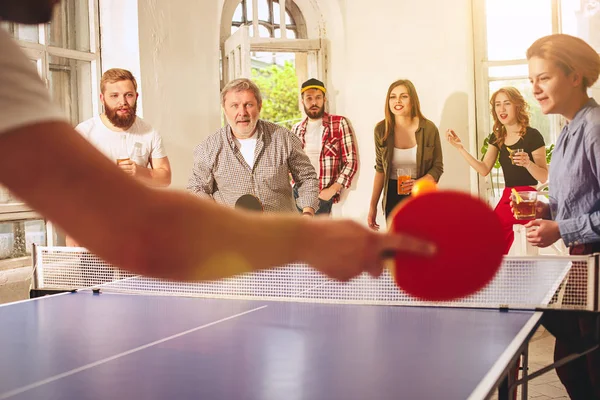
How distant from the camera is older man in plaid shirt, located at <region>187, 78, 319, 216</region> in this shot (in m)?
4.73

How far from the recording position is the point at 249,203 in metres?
4.33

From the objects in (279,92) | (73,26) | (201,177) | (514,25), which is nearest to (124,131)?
(201,177)

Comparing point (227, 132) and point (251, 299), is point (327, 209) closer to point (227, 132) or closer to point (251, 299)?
point (227, 132)

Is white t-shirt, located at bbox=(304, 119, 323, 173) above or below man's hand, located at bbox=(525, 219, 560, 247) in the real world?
above

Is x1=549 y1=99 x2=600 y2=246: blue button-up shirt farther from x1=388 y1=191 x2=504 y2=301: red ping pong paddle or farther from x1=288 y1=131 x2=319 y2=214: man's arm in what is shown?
x1=288 y1=131 x2=319 y2=214: man's arm

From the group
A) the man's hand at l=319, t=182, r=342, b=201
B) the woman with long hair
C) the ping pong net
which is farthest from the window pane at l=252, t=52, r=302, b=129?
the ping pong net

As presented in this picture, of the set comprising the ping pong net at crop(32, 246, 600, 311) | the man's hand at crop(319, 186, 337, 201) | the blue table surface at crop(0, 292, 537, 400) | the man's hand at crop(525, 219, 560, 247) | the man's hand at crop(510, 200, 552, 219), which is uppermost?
the man's hand at crop(319, 186, 337, 201)

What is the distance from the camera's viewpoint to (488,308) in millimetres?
2582

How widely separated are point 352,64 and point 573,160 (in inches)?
201

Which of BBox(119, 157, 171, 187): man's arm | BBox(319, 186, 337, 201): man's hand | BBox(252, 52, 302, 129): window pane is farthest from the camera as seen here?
BBox(252, 52, 302, 129): window pane

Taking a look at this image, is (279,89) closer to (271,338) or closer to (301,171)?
(301,171)

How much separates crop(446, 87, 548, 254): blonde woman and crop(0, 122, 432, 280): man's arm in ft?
15.1

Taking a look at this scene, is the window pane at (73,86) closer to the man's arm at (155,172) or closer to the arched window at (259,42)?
the man's arm at (155,172)

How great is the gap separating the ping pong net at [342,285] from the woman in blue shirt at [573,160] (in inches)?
4.8
